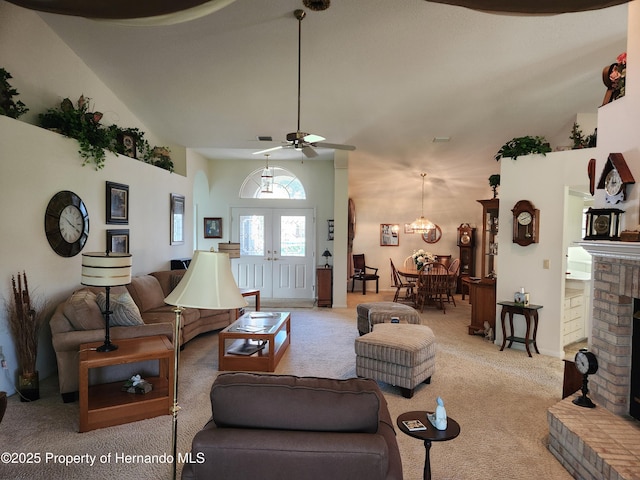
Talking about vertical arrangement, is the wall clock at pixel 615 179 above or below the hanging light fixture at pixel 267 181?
below

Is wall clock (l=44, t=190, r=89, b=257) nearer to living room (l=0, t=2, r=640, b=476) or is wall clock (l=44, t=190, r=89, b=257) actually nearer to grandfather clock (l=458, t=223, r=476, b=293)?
living room (l=0, t=2, r=640, b=476)

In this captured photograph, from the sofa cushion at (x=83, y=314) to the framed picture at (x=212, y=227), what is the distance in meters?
4.96

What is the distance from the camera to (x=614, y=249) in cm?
272

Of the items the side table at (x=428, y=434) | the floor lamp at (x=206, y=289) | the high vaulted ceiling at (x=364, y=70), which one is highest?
the high vaulted ceiling at (x=364, y=70)

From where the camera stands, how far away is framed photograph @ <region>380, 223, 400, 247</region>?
9.84 m

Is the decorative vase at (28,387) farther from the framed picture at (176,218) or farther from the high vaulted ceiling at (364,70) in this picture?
the framed picture at (176,218)

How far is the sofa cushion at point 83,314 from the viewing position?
3400 millimetres

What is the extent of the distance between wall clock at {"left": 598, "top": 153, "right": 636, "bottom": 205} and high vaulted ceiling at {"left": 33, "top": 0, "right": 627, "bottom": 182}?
81.0 inches

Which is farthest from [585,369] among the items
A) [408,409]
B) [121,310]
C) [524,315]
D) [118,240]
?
[118,240]

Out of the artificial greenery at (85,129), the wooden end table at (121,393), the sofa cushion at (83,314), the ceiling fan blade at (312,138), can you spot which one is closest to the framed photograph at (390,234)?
the ceiling fan blade at (312,138)

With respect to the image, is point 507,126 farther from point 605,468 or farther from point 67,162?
point 67,162

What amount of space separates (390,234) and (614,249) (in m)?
7.15

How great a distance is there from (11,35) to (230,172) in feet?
15.7

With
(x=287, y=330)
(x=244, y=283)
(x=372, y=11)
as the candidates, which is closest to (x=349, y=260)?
(x=244, y=283)
